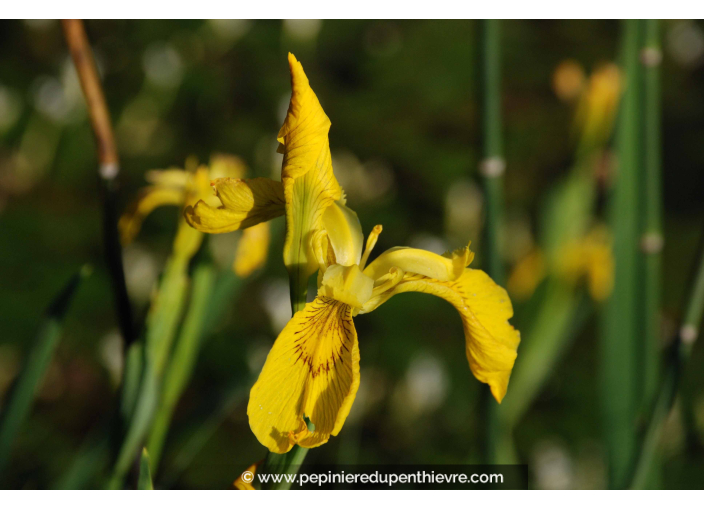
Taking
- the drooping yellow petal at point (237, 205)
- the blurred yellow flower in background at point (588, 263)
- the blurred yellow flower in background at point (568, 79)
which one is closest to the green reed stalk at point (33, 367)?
the drooping yellow petal at point (237, 205)

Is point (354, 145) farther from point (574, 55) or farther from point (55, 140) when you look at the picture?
point (55, 140)

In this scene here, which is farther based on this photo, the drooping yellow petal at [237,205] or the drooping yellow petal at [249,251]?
the drooping yellow petal at [249,251]

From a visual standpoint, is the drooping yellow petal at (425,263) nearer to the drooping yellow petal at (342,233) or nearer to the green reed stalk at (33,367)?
the drooping yellow petal at (342,233)

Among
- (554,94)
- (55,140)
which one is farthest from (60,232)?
(554,94)

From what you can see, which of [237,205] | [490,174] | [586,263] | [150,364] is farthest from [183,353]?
[586,263]

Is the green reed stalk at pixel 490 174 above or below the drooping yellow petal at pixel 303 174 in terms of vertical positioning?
below

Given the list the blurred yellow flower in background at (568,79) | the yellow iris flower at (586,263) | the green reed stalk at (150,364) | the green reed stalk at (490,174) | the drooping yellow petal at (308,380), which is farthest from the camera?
the blurred yellow flower in background at (568,79)

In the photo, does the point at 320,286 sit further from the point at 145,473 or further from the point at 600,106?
the point at 600,106

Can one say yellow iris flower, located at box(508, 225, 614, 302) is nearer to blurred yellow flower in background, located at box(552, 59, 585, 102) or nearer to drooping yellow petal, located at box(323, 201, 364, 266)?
blurred yellow flower in background, located at box(552, 59, 585, 102)
